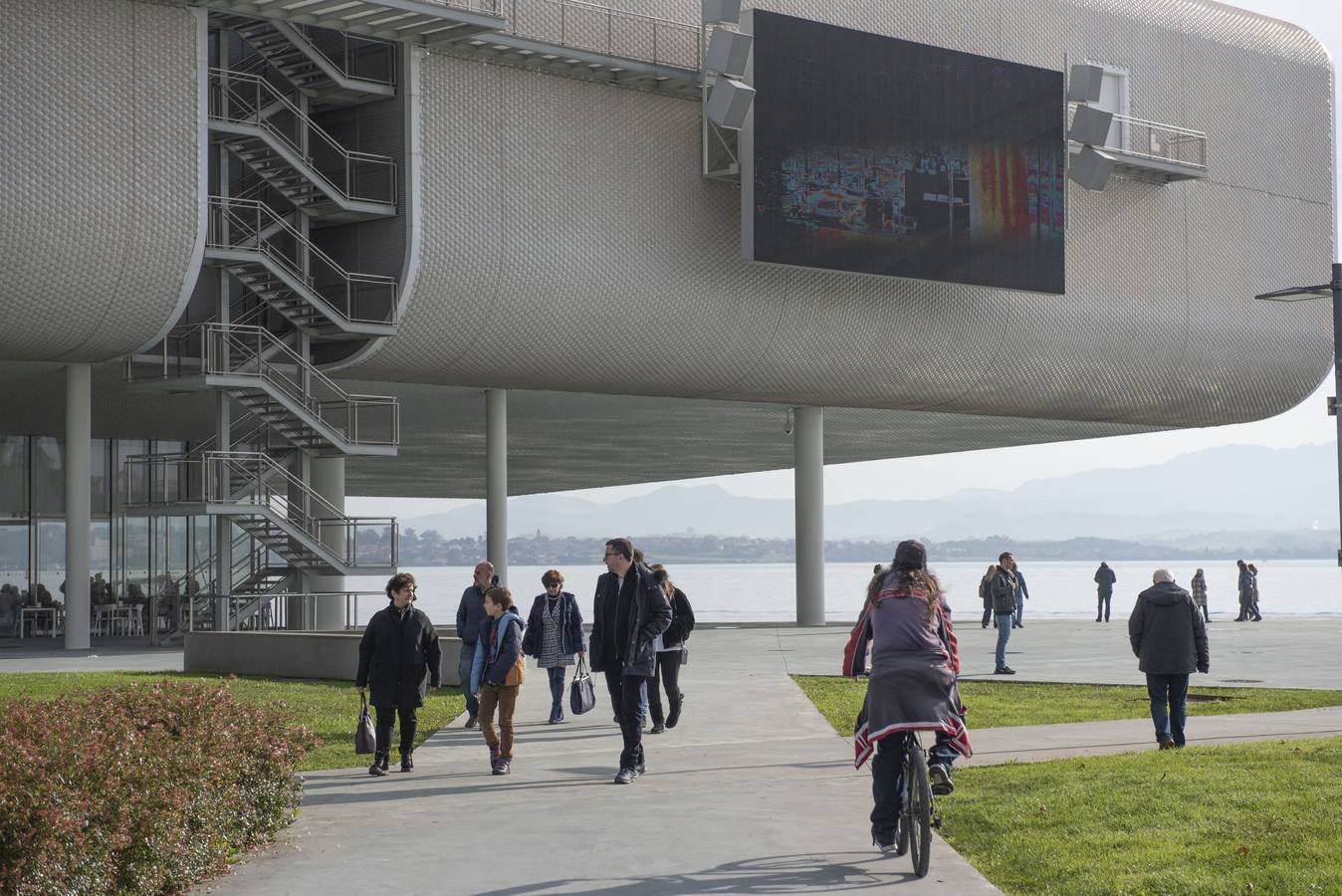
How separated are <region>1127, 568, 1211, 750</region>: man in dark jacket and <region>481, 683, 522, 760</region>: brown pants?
18.2 feet

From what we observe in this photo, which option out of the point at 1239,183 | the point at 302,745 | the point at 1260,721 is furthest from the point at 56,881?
the point at 1239,183

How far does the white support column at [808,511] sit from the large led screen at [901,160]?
6.42 meters

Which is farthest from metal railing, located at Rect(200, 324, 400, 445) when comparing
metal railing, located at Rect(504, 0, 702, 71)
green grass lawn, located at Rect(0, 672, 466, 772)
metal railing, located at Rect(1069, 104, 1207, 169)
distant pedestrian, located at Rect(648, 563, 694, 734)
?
metal railing, located at Rect(1069, 104, 1207, 169)

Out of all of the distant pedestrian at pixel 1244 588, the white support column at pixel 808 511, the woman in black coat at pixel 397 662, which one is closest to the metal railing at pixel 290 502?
the white support column at pixel 808 511

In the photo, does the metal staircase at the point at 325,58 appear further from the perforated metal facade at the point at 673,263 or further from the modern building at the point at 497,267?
the perforated metal facade at the point at 673,263

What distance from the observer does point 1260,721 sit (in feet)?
58.8

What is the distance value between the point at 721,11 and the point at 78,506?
16449 mm

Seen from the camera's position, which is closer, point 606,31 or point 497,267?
point 497,267

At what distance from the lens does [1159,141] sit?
45562mm

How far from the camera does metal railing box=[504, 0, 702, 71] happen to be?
3522cm

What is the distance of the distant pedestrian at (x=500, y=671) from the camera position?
14.4 meters

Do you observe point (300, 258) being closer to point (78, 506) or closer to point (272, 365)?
point (272, 365)

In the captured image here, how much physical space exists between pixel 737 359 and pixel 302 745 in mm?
28406

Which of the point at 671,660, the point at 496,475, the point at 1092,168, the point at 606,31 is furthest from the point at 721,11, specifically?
the point at 671,660
